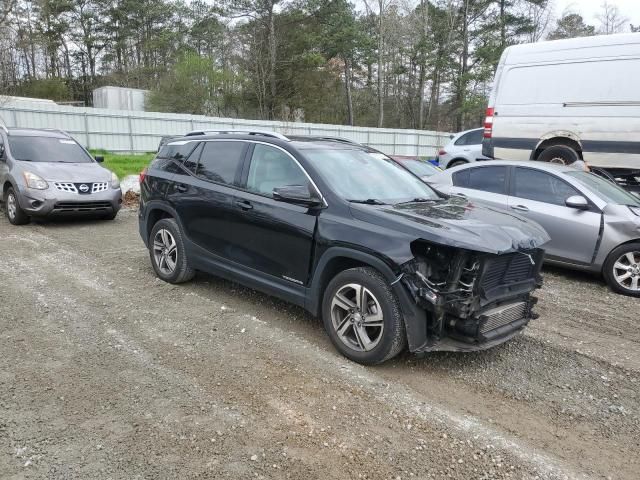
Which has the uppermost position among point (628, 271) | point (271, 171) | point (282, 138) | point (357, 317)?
point (282, 138)

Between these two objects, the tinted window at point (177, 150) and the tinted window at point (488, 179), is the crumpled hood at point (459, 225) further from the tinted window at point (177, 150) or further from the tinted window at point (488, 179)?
the tinted window at point (488, 179)

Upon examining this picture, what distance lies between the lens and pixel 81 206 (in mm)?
8812

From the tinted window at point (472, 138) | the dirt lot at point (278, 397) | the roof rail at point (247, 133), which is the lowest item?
the dirt lot at point (278, 397)

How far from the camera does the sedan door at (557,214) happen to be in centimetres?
605

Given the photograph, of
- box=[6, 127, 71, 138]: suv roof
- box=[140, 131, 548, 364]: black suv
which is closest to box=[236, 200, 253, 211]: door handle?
box=[140, 131, 548, 364]: black suv

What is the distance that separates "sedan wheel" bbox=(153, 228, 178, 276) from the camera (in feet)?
18.3

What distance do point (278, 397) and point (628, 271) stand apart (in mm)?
4610

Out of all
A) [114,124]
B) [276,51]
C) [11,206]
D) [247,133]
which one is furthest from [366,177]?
[276,51]

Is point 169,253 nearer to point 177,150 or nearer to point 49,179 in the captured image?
point 177,150

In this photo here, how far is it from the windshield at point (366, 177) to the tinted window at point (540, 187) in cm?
239

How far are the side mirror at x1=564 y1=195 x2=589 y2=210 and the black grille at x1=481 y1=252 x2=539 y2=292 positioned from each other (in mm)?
2554

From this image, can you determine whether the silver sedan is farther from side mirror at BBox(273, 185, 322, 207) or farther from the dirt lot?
side mirror at BBox(273, 185, 322, 207)

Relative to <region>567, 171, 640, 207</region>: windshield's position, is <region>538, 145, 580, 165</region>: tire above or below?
above

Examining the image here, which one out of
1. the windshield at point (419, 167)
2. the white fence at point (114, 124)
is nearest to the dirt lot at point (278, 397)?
the windshield at point (419, 167)
